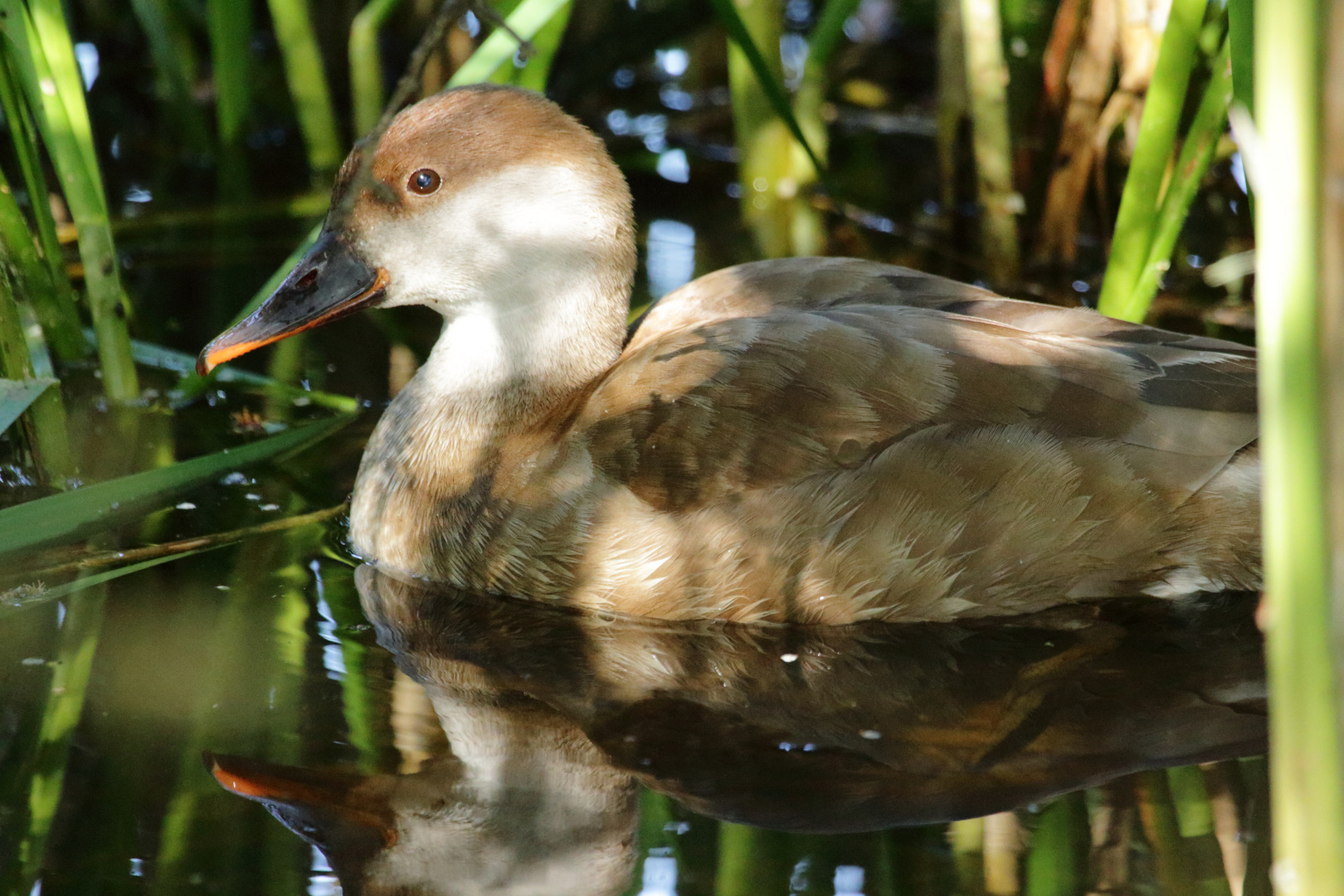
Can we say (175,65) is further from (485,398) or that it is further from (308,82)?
(485,398)

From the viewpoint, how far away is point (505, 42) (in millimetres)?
4398

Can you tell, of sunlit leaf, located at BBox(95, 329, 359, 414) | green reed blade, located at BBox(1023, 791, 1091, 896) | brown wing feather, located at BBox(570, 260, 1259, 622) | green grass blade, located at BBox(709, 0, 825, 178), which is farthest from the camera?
sunlit leaf, located at BBox(95, 329, 359, 414)

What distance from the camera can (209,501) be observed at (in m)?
4.03

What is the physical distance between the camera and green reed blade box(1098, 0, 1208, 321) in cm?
384

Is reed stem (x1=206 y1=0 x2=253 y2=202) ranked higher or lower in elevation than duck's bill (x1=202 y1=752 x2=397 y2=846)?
higher

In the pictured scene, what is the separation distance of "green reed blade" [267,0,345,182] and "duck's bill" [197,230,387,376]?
2540mm

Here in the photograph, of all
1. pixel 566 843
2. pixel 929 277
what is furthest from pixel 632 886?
pixel 929 277

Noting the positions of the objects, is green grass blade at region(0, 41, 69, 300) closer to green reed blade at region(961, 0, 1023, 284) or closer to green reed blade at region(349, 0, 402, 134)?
green reed blade at region(349, 0, 402, 134)

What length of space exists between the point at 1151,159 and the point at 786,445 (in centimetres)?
147

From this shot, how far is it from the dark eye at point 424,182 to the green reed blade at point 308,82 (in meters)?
2.62

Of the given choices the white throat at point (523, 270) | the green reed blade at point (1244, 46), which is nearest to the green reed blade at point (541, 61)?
the white throat at point (523, 270)

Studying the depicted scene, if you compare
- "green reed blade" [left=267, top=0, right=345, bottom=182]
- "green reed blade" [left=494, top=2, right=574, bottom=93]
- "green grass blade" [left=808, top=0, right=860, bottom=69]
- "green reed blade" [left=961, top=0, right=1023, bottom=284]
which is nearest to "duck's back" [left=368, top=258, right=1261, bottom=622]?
"green reed blade" [left=494, top=2, right=574, bottom=93]

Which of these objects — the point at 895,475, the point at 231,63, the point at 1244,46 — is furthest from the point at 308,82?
the point at 1244,46

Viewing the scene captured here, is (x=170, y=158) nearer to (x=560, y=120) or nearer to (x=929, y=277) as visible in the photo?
(x=560, y=120)
